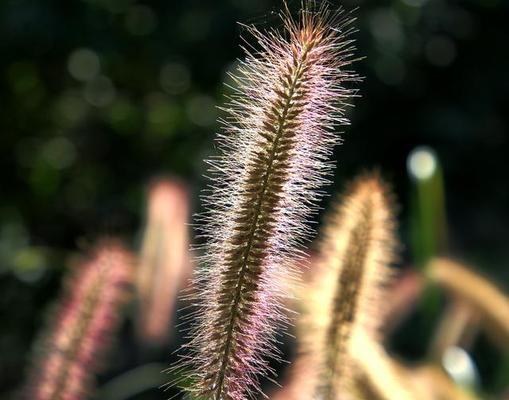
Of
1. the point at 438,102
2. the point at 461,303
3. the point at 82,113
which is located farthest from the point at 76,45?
the point at 461,303

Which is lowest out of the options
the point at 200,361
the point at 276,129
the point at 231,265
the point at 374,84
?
the point at 200,361

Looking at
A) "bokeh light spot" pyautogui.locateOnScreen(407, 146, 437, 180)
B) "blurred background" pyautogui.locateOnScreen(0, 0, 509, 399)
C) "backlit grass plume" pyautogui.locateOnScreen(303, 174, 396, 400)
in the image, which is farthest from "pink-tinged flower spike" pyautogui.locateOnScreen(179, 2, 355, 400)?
"blurred background" pyautogui.locateOnScreen(0, 0, 509, 399)

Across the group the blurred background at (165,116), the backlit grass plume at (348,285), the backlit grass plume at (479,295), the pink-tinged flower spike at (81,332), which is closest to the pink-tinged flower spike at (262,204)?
the backlit grass plume at (348,285)

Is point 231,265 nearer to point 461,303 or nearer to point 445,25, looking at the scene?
point 461,303

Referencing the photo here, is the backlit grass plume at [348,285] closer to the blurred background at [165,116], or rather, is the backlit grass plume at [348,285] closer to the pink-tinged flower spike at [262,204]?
the pink-tinged flower spike at [262,204]

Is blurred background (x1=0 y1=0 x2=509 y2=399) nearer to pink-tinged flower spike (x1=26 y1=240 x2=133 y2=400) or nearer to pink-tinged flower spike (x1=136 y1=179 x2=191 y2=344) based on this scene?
pink-tinged flower spike (x1=136 y1=179 x2=191 y2=344)

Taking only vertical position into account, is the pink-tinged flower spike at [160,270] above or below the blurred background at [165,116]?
below

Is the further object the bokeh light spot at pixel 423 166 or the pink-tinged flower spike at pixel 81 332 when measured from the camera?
the bokeh light spot at pixel 423 166

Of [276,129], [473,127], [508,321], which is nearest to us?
[276,129]
